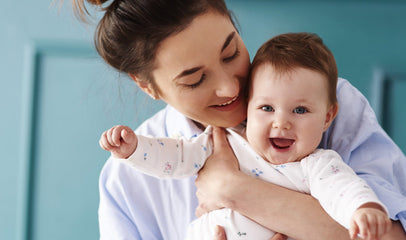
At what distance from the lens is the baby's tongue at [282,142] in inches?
37.6

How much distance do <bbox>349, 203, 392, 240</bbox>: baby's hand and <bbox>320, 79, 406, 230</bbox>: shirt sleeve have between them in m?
0.26

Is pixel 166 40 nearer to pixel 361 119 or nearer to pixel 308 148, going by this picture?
pixel 308 148

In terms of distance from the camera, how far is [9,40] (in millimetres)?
1892

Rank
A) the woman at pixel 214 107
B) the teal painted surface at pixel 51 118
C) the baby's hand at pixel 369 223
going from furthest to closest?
the teal painted surface at pixel 51 118 → the woman at pixel 214 107 → the baby's hand at pixel 369 223

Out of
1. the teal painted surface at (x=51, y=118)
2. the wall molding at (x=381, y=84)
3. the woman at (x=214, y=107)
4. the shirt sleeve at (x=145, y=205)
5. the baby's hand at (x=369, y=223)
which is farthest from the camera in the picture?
the teal painted surface at (x=51, y=118)

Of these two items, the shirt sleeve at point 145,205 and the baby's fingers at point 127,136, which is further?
the shirt sleeve at point 145,205

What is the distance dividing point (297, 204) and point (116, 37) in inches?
21.3

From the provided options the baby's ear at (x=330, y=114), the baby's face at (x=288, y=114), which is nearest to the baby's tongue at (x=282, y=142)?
the baby's face at (x=288, y=114)

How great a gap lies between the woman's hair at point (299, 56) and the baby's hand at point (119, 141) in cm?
31

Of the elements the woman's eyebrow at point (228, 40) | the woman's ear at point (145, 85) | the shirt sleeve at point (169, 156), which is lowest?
the shirt sleeve at point (169, 156)

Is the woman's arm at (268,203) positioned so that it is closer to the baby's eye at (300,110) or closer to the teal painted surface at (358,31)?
the baby's eye at (300,110)

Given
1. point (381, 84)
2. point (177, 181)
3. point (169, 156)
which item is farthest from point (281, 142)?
point (381, 84)

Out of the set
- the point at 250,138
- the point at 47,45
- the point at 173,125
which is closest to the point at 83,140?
the point at 47,45

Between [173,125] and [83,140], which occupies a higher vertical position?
[173,125]
